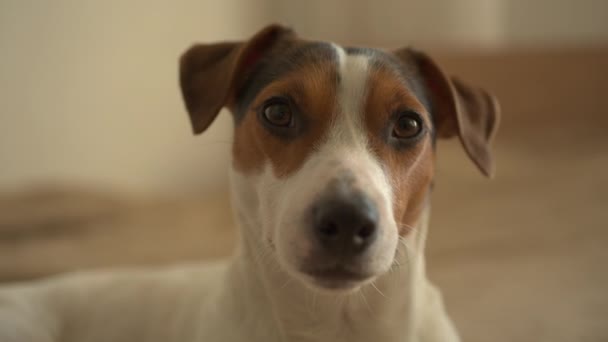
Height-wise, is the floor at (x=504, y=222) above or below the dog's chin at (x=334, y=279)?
below

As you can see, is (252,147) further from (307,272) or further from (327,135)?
(307,272)

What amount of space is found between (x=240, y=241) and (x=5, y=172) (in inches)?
134

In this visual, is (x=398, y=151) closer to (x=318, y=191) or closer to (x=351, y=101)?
(x=351, y=101)

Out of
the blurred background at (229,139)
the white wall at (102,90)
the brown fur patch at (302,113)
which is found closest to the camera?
the brown fur patch at (302,113)

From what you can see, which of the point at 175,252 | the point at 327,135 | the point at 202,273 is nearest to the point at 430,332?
the point at 327,135

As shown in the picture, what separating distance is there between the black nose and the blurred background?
0.94 m

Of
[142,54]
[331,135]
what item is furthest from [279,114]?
[142,54]

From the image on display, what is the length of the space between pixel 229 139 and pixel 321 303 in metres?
1.48

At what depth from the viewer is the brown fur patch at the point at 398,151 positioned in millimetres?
1516

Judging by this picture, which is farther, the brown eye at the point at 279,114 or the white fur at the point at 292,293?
the brown eye at the point at 279,114

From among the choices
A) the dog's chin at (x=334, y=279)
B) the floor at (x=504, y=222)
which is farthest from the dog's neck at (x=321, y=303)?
the floor at (x=504, y=222)

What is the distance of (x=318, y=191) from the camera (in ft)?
4.20

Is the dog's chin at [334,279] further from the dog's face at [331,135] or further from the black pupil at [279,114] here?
the black pupil at [279,114]

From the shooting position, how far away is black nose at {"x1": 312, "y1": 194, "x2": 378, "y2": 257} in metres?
1.23
